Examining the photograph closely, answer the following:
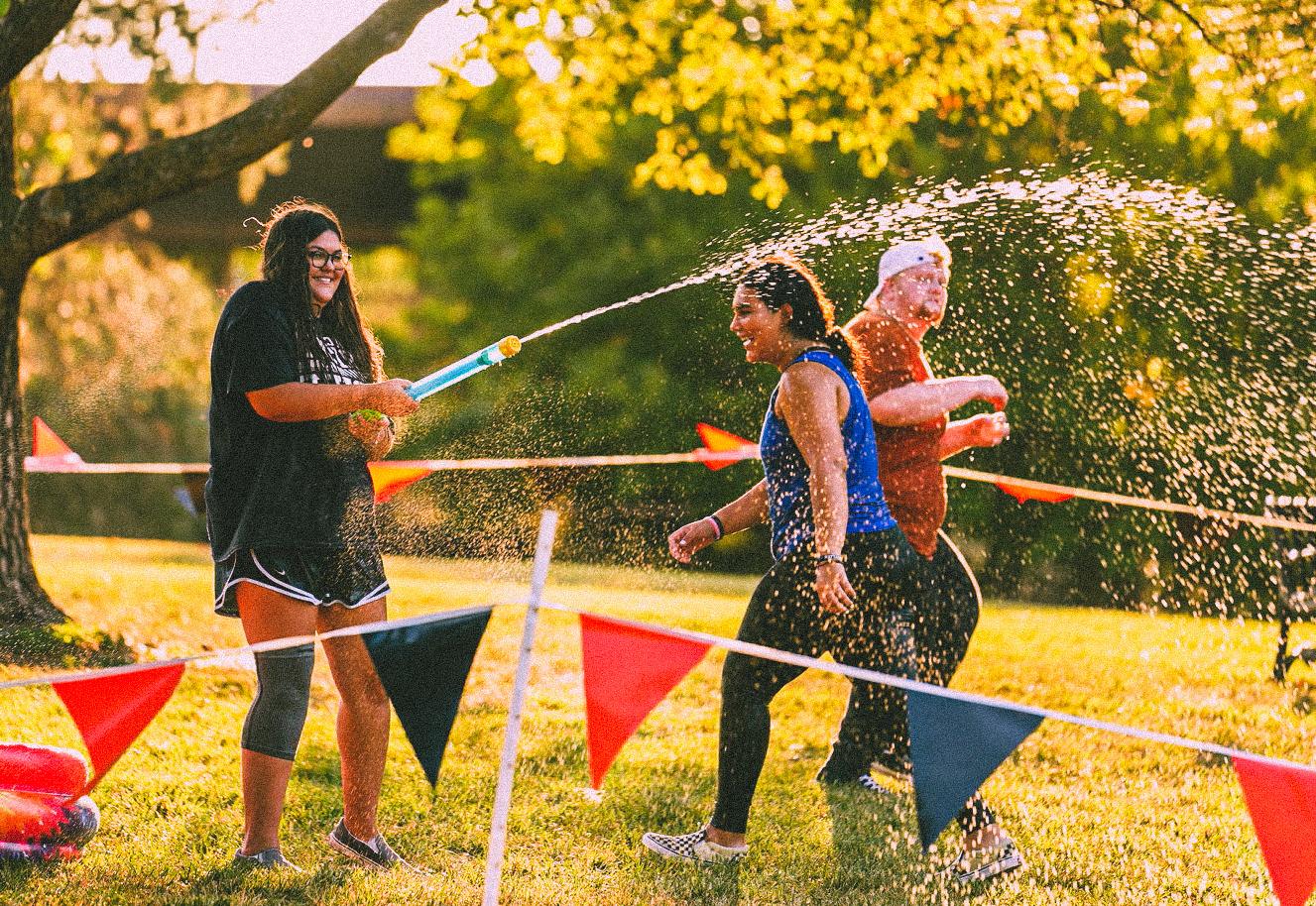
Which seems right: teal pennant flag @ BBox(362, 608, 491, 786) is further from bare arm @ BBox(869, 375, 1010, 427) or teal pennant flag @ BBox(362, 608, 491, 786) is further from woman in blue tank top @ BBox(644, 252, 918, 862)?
bare arm @ BBox(869, 375, 1010, 427)

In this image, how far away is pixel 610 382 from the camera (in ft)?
55.7

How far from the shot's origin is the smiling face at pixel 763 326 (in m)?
4.16

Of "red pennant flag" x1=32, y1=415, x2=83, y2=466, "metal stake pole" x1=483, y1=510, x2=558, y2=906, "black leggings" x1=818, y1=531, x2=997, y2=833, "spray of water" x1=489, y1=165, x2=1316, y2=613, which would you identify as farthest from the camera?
"spray of water" x1=489, y1=165, x2=1316, y2=613

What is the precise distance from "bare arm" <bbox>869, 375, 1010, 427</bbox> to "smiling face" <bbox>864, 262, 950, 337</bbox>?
0.34m

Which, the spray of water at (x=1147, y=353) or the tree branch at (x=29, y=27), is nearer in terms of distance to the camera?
the tree branch at (x=29, y=27)

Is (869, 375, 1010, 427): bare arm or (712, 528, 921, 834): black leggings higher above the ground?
(869, 375, 1010, 427): bare arm

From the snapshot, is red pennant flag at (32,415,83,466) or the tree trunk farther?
red pennant flag at (32,415,83,466)

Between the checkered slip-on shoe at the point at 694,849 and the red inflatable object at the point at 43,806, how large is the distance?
1.61 meters

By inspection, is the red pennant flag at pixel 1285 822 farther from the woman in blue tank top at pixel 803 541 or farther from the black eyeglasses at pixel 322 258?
the black eyeglasses at pixel 322 258

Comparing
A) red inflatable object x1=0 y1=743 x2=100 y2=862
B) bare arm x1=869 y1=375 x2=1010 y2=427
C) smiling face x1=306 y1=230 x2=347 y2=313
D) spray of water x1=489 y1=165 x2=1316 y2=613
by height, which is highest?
smiling face x1=306 y1=230 x2=347 y2=313

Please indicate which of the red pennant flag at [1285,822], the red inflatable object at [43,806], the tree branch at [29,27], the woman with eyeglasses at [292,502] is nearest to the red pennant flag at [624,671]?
the woman with eyeglasses at [292,502]

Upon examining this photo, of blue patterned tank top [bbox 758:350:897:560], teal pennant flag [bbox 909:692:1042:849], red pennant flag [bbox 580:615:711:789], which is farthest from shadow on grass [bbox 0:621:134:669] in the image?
teal pennant flag [bbox 909:692:1042:849]

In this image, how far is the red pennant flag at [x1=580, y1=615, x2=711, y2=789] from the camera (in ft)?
11.4

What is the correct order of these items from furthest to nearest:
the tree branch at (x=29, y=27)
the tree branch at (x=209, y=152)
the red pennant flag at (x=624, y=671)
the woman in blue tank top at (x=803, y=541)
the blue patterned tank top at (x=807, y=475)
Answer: the tree branch at (x=209, y=152)
the tree branch at (x=29, y=27)
the blue patterned tank top at (x=807, y=475)
the woman in blue tank top at (x=803, y=541)
the red pennant flag at (x=624, y=671)
